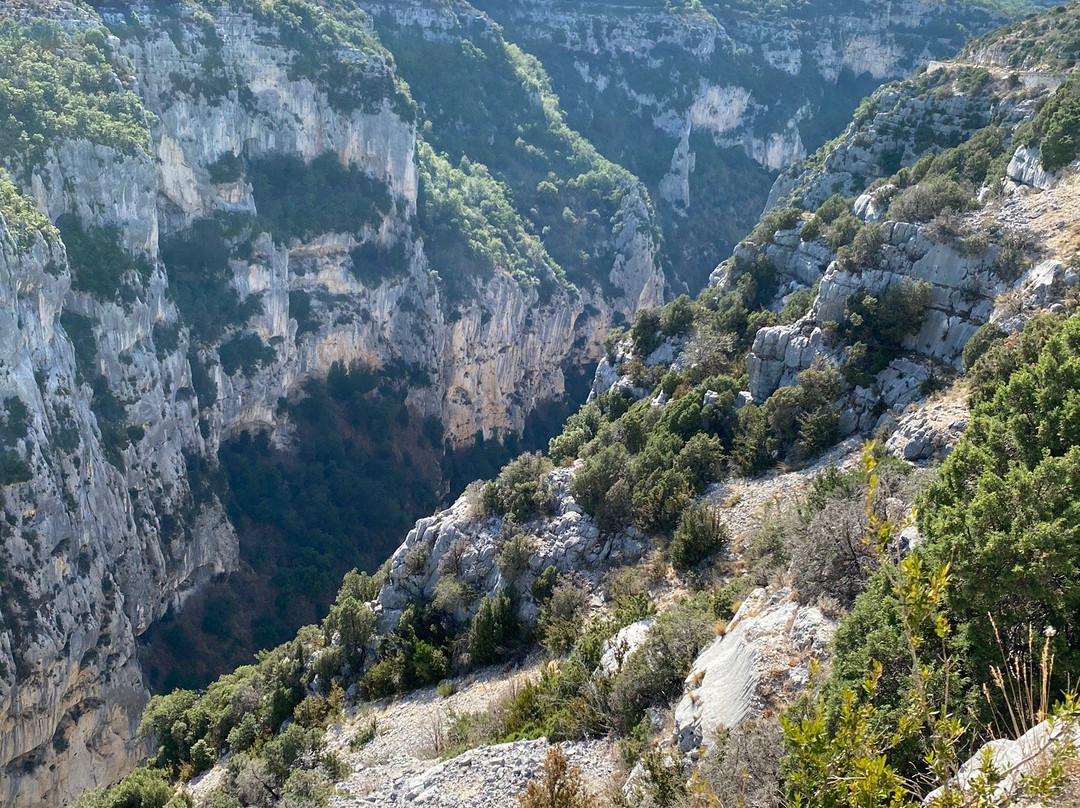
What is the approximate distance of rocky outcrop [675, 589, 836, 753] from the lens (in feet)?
44.1

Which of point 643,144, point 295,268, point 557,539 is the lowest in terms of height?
point 557,539

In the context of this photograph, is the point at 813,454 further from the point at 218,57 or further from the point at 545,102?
the point at 545,102

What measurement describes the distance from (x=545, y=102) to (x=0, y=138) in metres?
59.5

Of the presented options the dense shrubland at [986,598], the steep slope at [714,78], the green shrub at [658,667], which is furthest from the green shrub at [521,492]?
the steep slope at [714,78]

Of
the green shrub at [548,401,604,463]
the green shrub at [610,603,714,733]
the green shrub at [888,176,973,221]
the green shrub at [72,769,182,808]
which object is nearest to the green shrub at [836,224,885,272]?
the green shrub at [888,176,973,221]

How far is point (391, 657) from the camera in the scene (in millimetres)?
25422

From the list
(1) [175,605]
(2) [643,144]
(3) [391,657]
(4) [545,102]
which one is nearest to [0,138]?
(1) [175,605]

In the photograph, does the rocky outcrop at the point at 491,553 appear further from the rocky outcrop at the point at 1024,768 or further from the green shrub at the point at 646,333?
the rocky outcrop at the point at 1024,768

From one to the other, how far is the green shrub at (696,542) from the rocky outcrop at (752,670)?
6374mm

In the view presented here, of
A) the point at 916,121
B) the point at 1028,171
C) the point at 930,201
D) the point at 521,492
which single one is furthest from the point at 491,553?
the point at 916,121

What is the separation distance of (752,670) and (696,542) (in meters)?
8.82

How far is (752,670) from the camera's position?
46.0 ft

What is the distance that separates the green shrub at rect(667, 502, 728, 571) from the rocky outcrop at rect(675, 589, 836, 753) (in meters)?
6.37

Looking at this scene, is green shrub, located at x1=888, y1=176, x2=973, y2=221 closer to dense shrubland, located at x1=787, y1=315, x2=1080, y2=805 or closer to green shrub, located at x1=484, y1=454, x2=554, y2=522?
green shrub, located at x1=484, y1=454, x2=554, y2=522
